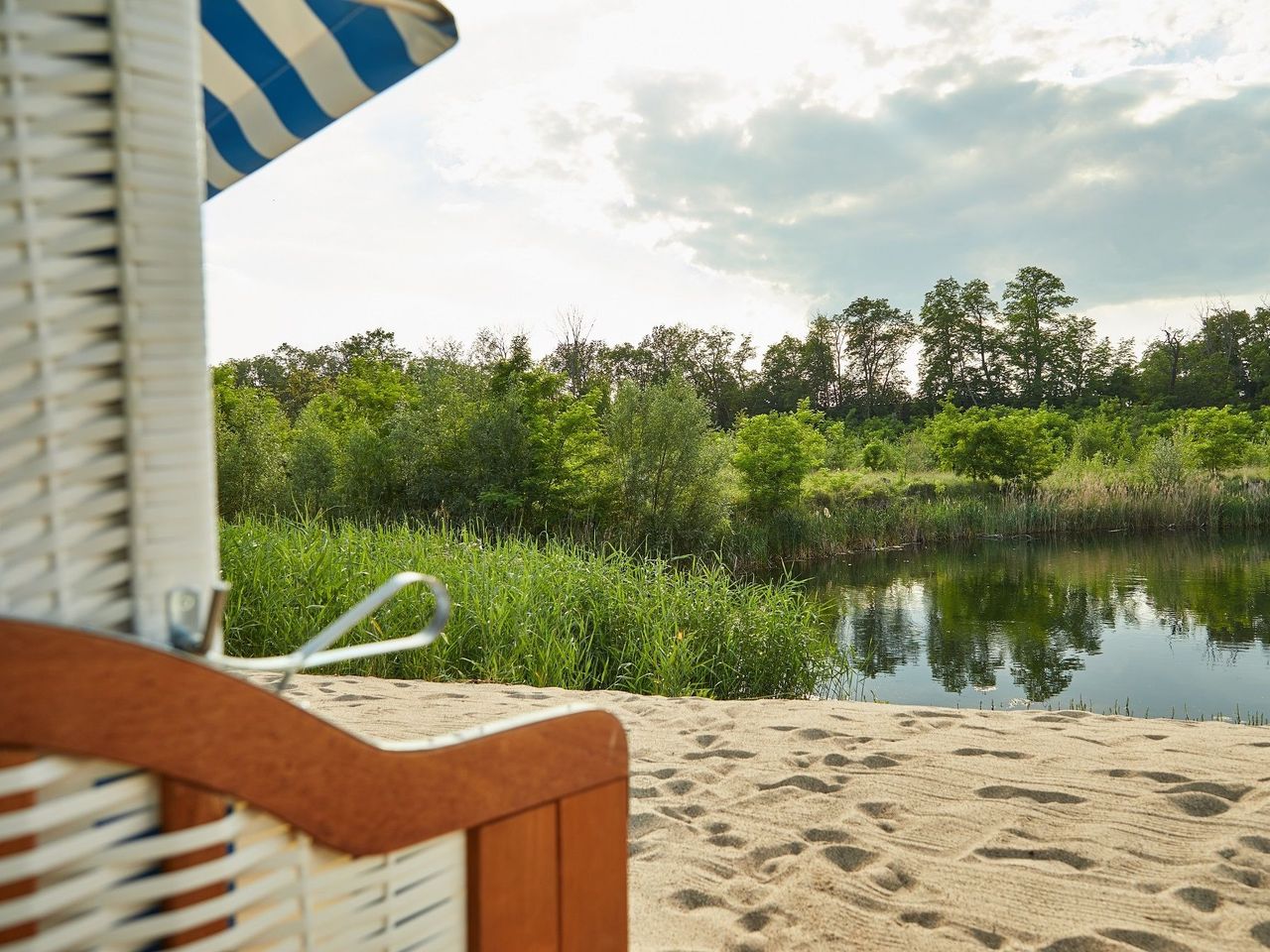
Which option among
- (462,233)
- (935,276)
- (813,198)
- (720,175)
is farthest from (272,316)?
(935,276)

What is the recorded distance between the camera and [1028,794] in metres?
2.83

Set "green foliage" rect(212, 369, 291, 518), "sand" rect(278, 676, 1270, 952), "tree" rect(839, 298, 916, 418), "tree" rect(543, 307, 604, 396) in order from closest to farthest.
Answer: "sand" rect(278, 676, 1270, 952)
"green foliage" rect(212, 369, 291, 518)
"tree" rect(543, 307, 604, 396)
"tree" rect(839, 298, 916, 418)

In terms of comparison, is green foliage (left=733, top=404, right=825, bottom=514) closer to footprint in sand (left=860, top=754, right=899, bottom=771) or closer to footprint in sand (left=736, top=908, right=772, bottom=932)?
footprint in sand (left=860, top=754, right=899, bottom=771)

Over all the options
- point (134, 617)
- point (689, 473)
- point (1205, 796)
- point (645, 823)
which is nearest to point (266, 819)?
point (134, 617)

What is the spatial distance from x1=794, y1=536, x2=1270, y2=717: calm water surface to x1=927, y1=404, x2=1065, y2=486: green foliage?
158 inches

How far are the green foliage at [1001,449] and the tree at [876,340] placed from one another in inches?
702

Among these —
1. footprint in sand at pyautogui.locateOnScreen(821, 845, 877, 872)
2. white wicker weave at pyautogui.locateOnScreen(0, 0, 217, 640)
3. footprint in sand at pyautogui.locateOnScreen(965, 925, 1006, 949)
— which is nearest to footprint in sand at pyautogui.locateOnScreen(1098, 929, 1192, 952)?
footprint in sand at pyautogui.locateOnScreen(965, 925, 1006, 949)

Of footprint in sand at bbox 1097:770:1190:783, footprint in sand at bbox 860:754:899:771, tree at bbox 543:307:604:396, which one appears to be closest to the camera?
footprint in sand at bbox 1097:770:1190:783

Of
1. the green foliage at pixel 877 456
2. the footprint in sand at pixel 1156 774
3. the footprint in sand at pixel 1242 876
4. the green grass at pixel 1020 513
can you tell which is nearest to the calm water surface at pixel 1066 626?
the green grass at pixel 1020 513

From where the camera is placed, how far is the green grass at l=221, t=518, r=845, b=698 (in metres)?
5.17

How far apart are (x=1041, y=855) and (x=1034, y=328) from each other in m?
36.3

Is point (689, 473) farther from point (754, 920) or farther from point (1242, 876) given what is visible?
point (754, 920)

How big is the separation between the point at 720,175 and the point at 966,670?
2532 cm

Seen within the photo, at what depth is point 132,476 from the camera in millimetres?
600
